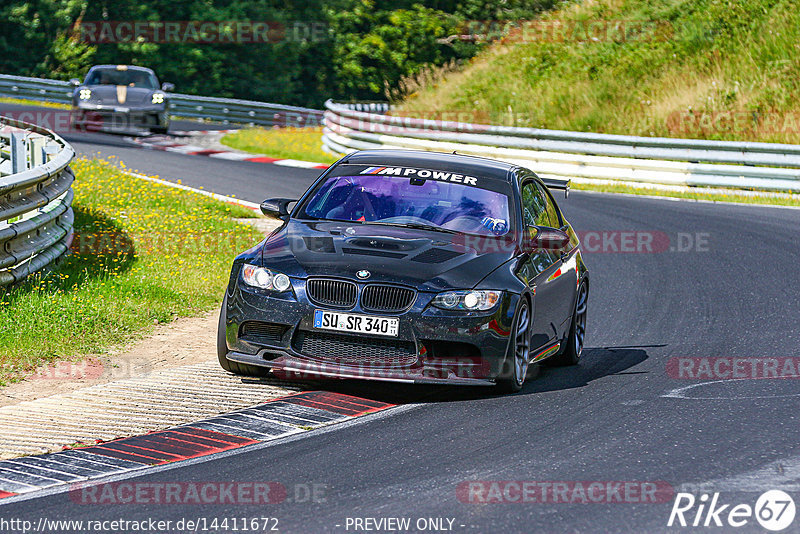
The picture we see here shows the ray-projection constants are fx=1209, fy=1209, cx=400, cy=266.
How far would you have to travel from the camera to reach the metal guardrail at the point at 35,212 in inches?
397

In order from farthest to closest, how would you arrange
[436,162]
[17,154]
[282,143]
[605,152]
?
[282,143] < [605,152] < [17,154] < [436,162]

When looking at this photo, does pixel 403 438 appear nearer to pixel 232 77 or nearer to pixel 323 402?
pixel 323 402

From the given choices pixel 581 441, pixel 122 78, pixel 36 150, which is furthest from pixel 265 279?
pixel 122 78

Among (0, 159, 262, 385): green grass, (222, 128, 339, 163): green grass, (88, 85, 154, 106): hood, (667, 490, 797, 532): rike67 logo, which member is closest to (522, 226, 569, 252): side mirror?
(667, 490, 797, 532): rike67 logo

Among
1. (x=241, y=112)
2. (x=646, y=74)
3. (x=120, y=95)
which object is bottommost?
(x=241, y=112)

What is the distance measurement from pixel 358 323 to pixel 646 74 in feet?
84.3

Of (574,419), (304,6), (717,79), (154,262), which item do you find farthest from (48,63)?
(574,419)

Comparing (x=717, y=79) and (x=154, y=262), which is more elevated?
(x=717, y=79)

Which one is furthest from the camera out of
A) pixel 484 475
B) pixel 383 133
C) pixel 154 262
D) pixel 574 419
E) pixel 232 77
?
pixel 232 77

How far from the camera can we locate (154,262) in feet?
42.3

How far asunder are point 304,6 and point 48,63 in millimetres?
13293

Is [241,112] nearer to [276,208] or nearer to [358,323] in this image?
[276,208]

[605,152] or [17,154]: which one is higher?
[17,154]

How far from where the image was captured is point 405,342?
7.61 meters
